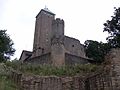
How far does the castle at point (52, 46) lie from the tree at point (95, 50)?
1002 millimetres

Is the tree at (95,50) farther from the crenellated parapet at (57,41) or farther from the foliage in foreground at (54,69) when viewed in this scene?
the foliage in foreground at (54,69)

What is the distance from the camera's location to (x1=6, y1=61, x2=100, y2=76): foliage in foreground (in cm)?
1520

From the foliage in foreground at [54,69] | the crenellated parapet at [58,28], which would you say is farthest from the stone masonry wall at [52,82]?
the crenellated parapet at [58,28]

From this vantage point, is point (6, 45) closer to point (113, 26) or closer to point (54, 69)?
point (113, 26)

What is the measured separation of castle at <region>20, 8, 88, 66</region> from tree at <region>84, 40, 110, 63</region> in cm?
100

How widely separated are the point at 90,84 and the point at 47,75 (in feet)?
8.86

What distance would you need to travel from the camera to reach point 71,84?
13.9 meters

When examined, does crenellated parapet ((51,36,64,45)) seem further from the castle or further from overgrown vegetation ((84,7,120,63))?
overgrown vegetation ((84,7,120,63))

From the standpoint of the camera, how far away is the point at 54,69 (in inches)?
623

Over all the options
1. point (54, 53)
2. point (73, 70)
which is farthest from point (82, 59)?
point (73, 70)

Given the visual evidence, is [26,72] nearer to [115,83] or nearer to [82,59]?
[115,83]

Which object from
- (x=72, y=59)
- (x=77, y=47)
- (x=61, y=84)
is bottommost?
(x=61, y=84)

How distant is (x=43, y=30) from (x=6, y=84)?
3670 cm

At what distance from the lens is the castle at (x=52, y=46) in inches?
1420
